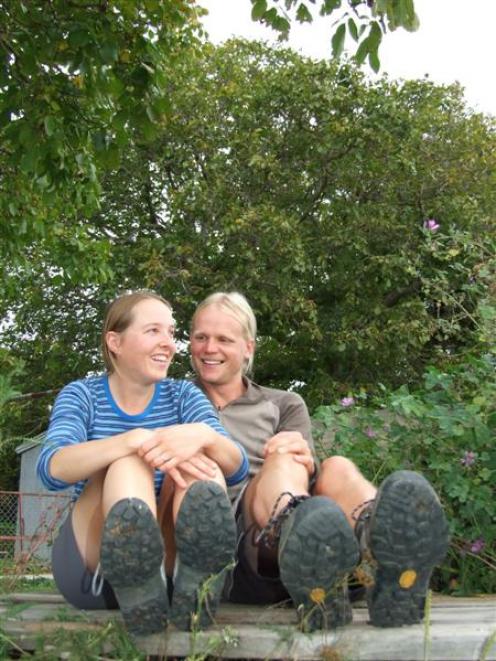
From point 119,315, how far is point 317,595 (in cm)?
110

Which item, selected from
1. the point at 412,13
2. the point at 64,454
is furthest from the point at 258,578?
the point at 412,13

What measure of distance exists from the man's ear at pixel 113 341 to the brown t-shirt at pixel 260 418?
52 cm

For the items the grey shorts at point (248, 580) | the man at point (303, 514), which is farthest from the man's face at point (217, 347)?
the grey shorts at point (248, 580)

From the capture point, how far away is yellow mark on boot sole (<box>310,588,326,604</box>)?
1969 mm

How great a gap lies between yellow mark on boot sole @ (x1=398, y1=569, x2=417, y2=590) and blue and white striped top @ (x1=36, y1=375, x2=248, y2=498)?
0.62m

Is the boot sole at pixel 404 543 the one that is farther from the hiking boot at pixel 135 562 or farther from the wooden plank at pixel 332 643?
the hiking boot at pixel 135 562

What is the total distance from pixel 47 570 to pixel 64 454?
13.0ft

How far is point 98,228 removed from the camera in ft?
46.8

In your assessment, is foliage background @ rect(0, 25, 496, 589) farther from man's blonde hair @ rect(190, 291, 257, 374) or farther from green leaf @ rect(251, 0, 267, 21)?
man's blonde hair @ rect(190, 291, 257, 374)

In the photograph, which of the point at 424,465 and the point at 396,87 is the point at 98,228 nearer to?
the point at 396,87

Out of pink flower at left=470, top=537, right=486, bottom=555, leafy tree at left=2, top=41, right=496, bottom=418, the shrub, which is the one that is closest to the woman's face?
the shrub

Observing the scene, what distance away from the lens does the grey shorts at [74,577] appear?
2.34 metres

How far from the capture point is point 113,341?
264 cm

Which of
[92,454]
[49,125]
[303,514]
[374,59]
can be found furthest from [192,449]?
[49,125]
